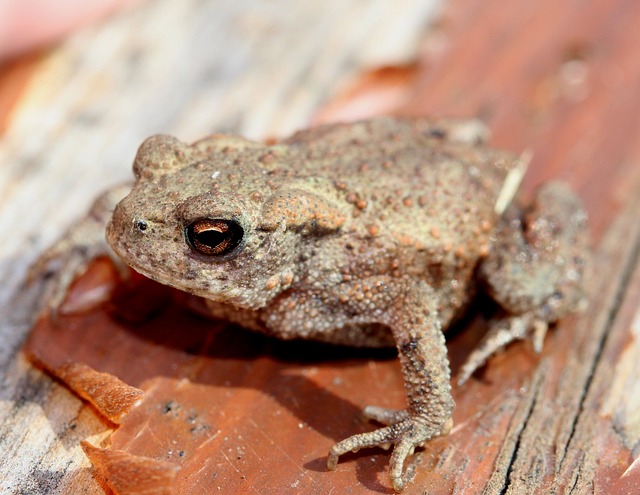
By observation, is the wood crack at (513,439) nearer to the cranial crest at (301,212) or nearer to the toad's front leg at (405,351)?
the toad's front leg at (405,351)

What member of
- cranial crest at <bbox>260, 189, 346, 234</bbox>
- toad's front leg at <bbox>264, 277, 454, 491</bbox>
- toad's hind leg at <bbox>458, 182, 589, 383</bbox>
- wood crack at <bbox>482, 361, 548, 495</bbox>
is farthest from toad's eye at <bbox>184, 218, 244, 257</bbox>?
wood crack at <bbox>482, 361, 548, 495</bbox>

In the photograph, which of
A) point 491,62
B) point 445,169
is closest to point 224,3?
point 491,62

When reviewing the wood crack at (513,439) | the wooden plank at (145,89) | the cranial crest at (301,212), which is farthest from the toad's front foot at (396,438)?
the wooden plank at (145,89)

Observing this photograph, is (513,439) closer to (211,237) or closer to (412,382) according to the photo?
(412,382)

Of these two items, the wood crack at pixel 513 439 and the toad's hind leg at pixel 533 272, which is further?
the toad's hind leg at pixel 533 272

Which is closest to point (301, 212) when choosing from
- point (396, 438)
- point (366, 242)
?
point (366, 242)

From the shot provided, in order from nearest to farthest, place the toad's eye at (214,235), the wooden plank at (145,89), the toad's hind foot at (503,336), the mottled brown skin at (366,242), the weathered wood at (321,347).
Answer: the toad's eye at (214,235) < the mottled brown skin at (366,242) < the weathered wood at (321,347) < the toad's hind foot at (503,336) < the wooden plank at (145,89)
